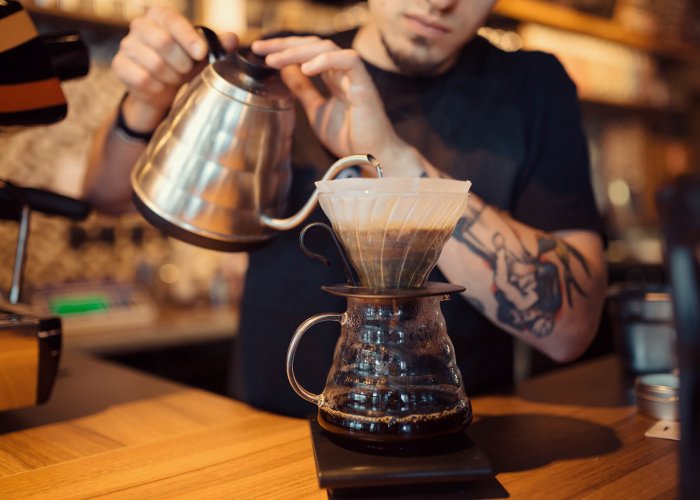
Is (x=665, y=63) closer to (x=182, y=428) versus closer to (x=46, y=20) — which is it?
(x=46, y=20)

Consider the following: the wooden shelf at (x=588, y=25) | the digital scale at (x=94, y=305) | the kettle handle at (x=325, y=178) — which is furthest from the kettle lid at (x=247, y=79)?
the wooden shelf at (x=588, y=25)

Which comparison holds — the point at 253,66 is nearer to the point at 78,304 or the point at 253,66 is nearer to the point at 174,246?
the point at 78,304

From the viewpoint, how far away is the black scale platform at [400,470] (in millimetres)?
673

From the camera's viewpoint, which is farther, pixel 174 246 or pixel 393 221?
pixel 174 246

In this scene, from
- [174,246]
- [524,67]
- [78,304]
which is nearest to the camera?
[524,67]

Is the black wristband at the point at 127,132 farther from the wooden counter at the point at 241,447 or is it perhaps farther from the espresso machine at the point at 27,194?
the wooden counter at the point at 241,447

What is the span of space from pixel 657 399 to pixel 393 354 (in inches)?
18.3

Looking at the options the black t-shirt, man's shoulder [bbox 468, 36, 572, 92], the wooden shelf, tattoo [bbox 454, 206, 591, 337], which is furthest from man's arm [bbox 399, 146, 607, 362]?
the wooden shelf

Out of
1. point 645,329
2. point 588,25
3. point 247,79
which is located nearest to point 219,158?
point 247,79

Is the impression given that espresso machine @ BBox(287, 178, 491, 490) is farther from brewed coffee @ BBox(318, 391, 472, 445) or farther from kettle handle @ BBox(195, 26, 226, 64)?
kettle handle @ BBox(195, 26, 226, 64)

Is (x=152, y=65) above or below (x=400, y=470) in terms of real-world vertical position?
above

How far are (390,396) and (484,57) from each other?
801 mm

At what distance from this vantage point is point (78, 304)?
2.25 m

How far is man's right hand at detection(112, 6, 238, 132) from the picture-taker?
96cm
